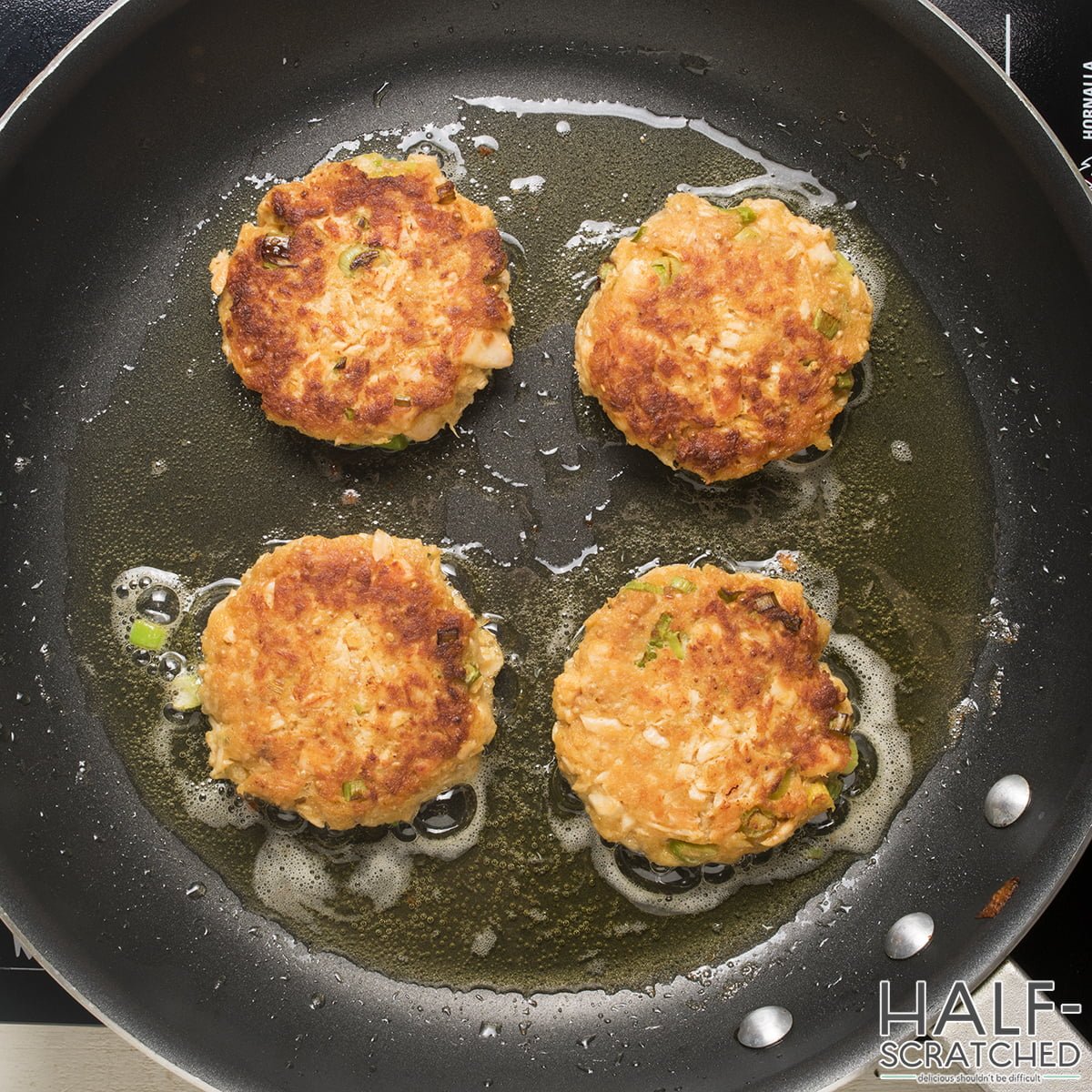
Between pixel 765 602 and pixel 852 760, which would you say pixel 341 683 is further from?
pixel 852 760

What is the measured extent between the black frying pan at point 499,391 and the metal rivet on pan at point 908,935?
0.08ft

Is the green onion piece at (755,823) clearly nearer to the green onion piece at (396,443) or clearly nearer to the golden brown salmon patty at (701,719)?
the golden brown salmon patty at (701,719)

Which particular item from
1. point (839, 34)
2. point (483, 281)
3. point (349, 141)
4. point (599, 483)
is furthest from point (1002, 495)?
point (349, 141)

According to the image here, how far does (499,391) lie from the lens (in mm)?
2342

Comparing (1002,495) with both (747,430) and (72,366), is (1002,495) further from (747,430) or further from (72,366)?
(72,366)

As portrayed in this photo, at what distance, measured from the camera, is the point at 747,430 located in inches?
84.3

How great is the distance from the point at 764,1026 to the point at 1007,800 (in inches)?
28.7

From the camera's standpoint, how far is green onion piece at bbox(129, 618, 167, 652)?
2.32m

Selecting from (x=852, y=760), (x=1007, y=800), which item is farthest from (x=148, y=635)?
(x=1007, y=800)

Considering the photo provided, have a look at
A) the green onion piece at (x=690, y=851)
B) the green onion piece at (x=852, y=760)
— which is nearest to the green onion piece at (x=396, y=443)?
the green onion piece at (x=690, y=851)

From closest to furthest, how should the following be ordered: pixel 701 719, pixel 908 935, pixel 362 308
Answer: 1. pixel 701 719
2. pixel 362 308
3. pixel 908 935

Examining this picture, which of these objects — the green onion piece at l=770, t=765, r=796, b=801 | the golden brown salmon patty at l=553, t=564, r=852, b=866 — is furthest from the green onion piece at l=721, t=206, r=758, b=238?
the green onion piece at l=770, t=765, r=796, b=801

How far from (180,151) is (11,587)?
107 cm

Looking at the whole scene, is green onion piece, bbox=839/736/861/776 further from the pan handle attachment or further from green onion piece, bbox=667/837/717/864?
the pan handle attachment
